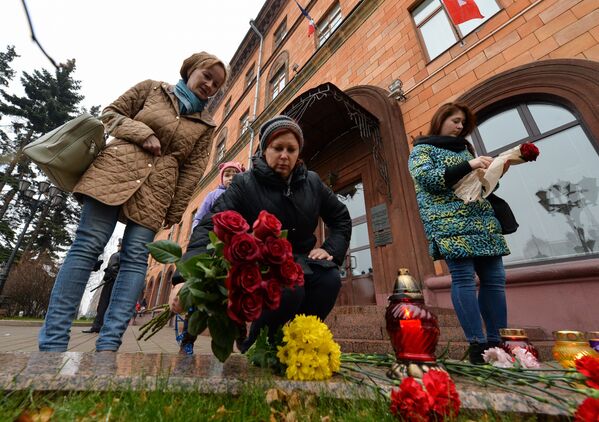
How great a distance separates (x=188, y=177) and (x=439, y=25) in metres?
5.52

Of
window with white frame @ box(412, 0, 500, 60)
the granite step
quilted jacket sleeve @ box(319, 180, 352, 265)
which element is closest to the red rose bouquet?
quilted jacket sleeve @ box(319, 180, 352, 265)

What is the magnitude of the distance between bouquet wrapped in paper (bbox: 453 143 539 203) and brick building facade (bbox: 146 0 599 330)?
1768mm

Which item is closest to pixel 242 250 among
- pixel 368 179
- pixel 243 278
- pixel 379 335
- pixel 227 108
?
pixel 243 278

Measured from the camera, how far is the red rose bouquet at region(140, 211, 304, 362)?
951mm

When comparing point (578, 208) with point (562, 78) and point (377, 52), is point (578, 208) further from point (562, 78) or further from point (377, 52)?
point (377, 52)

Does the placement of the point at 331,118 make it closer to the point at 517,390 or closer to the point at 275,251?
the point at 275,251

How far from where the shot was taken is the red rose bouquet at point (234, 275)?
95 cm

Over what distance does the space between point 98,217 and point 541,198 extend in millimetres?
4594

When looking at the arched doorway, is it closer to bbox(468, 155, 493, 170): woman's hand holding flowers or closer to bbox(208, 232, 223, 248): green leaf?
bbox(468, 155, 493, 170): woman's hand holding flowers

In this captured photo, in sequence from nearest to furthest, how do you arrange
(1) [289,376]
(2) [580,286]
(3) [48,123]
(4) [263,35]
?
(1) [289,376], (2) [580,286], (4) [263,35], (3) [48,123]

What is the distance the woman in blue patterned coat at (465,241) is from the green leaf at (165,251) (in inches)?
65.9

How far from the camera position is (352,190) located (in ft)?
19.5

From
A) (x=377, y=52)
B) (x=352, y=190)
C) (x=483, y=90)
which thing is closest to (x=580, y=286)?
(x=483, y=90)

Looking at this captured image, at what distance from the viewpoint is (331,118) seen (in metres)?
5.89
